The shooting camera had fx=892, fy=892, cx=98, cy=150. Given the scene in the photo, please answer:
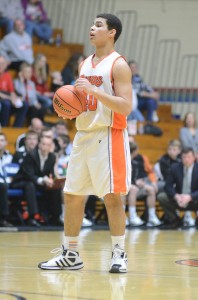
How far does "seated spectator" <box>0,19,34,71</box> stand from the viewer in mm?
15039

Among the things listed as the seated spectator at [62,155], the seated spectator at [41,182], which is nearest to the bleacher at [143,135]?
the seated spectator at [62,155]

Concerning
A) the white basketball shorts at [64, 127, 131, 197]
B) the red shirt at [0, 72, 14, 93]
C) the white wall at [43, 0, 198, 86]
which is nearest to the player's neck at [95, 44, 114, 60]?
the white basketball shorts at [64, 127, 131, 197]

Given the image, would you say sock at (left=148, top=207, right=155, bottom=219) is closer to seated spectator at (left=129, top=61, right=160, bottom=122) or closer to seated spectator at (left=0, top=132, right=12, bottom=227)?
seated spectator at (left=0, top=132, right=12, bottom=227)

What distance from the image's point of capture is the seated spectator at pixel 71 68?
1519 centimetres

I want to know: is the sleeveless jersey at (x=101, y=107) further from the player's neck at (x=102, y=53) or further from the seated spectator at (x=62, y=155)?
the seated spectator at (x=62, y=155)

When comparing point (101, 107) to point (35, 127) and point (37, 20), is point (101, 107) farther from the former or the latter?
point (37, 20)

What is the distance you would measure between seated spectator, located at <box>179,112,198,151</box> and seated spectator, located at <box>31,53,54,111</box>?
2304 mm

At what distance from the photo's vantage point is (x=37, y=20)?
16.7m

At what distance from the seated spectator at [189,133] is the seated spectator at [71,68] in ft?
6.71

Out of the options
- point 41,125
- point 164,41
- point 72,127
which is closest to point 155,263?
point 41,125

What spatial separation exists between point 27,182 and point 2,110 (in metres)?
1.93

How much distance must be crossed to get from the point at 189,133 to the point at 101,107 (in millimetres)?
8962

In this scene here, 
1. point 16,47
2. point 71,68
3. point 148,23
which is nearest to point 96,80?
point 16,47

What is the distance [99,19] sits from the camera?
6.43 metres
